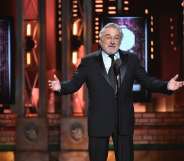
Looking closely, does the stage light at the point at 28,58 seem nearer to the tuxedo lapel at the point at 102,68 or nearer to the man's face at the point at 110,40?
the tuxedo lapel at the point at 102,68

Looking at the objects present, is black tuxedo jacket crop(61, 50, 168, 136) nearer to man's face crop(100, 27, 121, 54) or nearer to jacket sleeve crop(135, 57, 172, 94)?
jacket sleeve crop(135, 57, 172, 94)

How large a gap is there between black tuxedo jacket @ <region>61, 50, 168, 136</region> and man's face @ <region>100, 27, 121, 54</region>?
15 cm

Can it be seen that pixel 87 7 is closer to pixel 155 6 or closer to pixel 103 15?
pixel 103 15

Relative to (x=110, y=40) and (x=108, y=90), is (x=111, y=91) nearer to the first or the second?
(x=108, y=90)

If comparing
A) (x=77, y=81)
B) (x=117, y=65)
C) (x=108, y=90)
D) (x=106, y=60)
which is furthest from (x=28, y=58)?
(x=117, y=65)

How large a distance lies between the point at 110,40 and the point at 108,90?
435 mm

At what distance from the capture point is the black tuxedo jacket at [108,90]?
5.75m

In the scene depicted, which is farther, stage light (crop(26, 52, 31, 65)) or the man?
stage light (crop(26, 52, 31, 65))

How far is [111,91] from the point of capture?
18.9 ft

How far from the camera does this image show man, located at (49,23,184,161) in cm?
575

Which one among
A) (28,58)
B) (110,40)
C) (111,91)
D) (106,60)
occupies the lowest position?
(111,91)

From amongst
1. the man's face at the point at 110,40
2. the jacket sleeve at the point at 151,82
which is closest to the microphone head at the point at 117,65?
the man's face at the point at 110,40

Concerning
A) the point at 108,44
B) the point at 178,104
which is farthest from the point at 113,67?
the point at 178,104

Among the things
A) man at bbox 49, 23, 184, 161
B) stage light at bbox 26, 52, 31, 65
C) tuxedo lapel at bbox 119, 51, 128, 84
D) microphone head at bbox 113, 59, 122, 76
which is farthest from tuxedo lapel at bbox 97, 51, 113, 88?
stage light at bbox 26, 52, 31, 65
